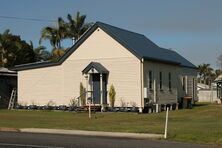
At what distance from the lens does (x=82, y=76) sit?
39531 mm

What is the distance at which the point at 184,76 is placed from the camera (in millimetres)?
49500

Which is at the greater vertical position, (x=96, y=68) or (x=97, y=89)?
(x=96, y=68)

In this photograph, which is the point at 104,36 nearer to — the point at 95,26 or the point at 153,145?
the point at 95,26

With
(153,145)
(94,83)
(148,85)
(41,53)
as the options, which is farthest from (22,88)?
(41,53)

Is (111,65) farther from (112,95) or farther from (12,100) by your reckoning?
(12,100)

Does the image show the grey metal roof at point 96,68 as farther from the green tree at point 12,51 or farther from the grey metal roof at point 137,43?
the green tree at point 12,51

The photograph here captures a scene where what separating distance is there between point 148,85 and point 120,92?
86.6 inches

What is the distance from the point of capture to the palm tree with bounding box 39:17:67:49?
199 ft

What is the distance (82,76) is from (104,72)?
215cm

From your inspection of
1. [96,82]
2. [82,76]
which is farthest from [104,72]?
[82,76]

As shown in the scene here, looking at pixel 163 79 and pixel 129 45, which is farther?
pixel 163 79

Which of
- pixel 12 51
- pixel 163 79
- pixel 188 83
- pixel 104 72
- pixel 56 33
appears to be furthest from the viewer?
pixel 12 51

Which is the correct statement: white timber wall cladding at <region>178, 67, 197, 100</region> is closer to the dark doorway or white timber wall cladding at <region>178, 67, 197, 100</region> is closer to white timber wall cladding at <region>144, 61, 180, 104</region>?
white timber wall cladding at <region>144, 61, 180, 104</region>

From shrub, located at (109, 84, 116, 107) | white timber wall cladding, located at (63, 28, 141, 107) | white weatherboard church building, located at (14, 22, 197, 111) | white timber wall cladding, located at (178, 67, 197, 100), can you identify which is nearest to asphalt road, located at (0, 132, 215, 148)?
white timber wall cladding, located at (63, 28, 141, 107)
